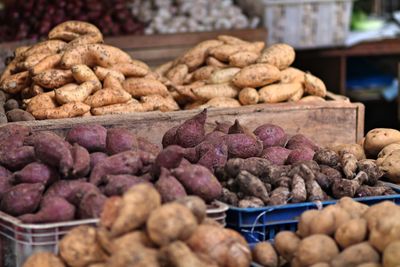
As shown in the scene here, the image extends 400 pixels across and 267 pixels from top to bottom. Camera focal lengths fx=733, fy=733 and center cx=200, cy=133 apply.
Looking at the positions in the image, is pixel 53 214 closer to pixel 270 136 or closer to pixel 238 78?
pixel 270 136

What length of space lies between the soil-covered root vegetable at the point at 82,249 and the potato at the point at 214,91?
168cm

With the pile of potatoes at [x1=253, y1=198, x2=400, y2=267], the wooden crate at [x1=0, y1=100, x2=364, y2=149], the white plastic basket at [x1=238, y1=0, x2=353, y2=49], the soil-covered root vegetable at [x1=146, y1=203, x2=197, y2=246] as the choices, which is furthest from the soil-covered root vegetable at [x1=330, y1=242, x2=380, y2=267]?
the white plastic basket at [x1=238, y1=0, x2=353, y2=49]

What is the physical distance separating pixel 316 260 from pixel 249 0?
3802 millimetres

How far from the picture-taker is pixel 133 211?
1.79m

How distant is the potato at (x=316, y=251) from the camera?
188 centimetres

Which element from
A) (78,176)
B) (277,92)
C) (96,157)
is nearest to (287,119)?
(277,92)

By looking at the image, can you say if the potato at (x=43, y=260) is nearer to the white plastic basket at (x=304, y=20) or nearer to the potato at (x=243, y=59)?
the potato at (x=243, y=59)

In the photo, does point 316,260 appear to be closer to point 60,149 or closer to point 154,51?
point 60,149

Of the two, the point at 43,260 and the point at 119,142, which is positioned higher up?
the point at 119,142

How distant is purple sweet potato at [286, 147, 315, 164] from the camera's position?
2553mm

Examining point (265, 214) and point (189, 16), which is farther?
point (189, 16)

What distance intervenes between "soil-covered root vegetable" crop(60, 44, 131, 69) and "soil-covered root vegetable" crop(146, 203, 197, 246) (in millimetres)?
1672

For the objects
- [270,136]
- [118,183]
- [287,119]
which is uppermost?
[118,183]

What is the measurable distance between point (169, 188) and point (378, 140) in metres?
1.18
